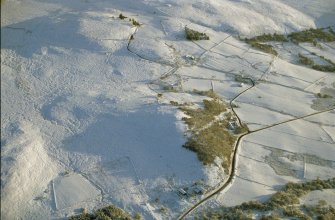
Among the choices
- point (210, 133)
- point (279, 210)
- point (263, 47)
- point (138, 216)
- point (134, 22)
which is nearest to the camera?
point (138, 216)

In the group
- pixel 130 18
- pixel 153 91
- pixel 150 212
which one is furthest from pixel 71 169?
pixel 130 18

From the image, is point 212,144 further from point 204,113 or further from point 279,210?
point 279,210

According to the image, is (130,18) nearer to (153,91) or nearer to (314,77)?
(153,91)

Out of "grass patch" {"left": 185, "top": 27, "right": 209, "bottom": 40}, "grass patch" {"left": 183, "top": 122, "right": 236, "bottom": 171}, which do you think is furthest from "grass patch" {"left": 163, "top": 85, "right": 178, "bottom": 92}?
"grass patch" {"left": 185, "top": 27, "right": 209, "bottom": 40}

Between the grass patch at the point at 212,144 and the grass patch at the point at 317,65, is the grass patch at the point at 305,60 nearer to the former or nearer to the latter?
the grass patch at the point at 317,65

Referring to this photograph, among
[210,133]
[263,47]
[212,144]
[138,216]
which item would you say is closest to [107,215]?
[138,216]

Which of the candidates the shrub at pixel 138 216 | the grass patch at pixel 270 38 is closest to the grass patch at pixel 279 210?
the shrub at pixel 138 216
